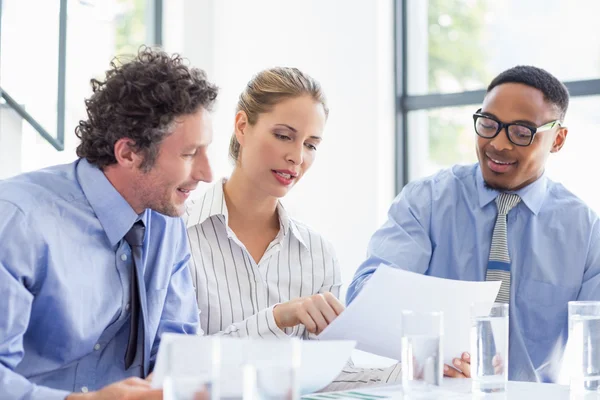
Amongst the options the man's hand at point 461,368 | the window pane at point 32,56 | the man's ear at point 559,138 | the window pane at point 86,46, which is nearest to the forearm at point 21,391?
the man's hand at point 461,368

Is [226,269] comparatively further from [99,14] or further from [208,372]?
[99,14]

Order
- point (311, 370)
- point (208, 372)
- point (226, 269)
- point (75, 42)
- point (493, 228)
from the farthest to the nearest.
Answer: point (75, 42) < point (493, 228) < point (226, 269) < point (311, 370) < point (208, 372)

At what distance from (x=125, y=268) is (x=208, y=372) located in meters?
0.83

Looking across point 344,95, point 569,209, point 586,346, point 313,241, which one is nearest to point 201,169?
point 313,241

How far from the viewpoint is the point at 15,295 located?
1469 millimetres

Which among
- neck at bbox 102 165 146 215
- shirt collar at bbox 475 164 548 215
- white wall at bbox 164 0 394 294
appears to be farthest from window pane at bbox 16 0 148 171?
shirt collar at bbox 475 164 548 215

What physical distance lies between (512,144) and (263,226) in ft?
2.47

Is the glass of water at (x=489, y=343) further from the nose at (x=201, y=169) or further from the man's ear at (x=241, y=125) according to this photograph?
the man's ear at (x=241, y=125)

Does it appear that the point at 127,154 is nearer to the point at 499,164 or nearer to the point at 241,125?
the point at 241,125

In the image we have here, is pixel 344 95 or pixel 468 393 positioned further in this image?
pixel 344 95

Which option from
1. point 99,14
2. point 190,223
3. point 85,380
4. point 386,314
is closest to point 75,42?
point 99,14

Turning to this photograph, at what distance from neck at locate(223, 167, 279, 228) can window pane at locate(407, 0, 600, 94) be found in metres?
1.73

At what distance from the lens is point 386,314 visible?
5.16ft

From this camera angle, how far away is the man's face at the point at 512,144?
7.59ft
